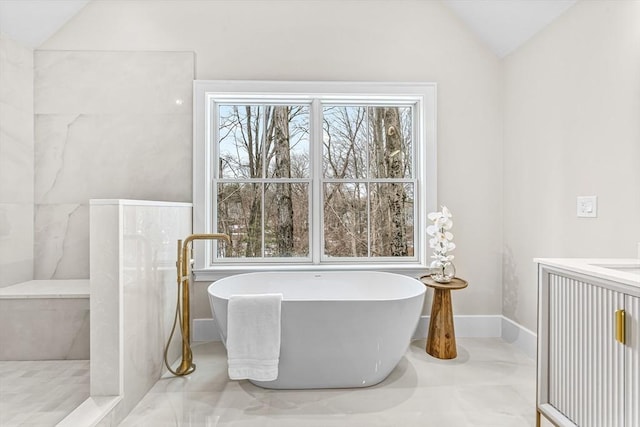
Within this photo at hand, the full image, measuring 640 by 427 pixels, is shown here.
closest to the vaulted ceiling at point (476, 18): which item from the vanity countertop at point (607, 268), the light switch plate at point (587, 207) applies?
the light switch plate at point (587, 207)

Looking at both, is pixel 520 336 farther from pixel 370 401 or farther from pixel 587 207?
pixel 370 401

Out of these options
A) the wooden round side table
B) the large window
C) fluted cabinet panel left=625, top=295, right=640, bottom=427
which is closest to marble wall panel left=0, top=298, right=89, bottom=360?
the large window

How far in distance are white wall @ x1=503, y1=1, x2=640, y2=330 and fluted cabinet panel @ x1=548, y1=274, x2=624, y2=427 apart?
65 cm

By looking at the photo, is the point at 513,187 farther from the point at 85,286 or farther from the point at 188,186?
the point at 85,286

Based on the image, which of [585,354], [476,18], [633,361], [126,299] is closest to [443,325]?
[585,354]

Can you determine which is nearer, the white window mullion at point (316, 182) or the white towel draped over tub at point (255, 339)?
the white towel draped over tub at point (255, 339)

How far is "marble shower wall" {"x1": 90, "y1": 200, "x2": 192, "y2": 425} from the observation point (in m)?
1.73

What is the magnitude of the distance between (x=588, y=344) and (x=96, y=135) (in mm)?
3323

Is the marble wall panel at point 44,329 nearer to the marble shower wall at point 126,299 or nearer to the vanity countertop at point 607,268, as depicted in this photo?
the marble shower wall at point 126,299

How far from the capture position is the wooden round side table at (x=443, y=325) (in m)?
2.49

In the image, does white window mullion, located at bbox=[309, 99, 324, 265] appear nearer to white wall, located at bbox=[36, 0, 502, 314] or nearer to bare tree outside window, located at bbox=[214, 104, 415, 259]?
bare tree outside window, located at bbox=[214, 104, 415, 259]

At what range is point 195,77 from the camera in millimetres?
2803

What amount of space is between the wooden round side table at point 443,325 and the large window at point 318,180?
0.47 metres

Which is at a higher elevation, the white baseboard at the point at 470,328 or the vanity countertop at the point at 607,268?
the vanity countertop at the point at 607,268
